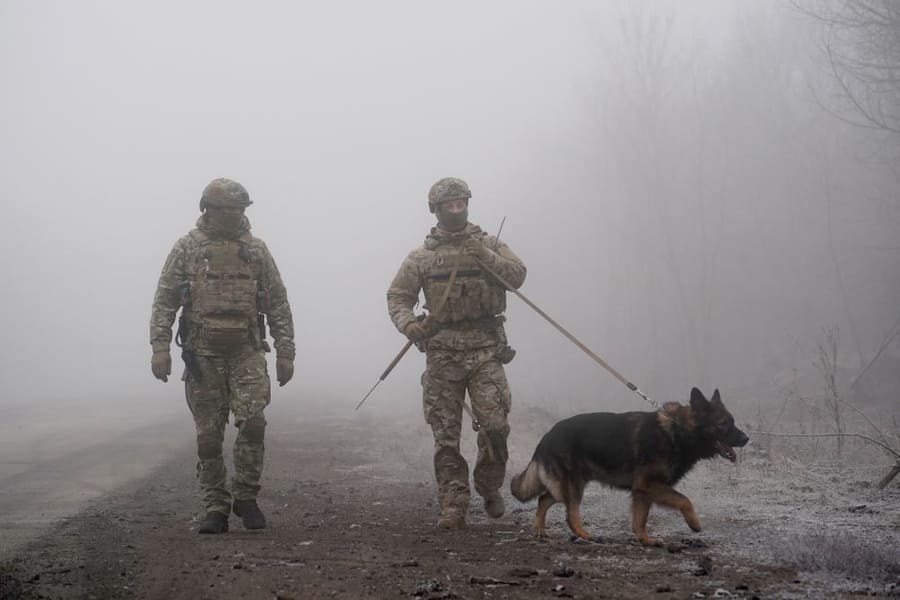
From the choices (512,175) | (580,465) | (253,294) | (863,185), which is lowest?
(580,465)

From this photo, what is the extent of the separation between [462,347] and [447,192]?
1145 mm

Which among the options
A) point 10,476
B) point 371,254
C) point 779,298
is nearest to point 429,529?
point 10,476

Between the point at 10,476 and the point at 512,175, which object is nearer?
the point at 10,476

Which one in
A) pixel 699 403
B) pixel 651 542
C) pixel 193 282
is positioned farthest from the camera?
pixel 193 282

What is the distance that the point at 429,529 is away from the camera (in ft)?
20.0

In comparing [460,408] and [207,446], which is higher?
[460,408]

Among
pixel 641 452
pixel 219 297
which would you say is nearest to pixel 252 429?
pixel 219 297

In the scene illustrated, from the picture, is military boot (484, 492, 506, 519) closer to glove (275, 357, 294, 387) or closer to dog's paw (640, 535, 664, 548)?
dog's paw (640, 535, 664, 548)

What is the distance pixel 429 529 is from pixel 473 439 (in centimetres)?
633

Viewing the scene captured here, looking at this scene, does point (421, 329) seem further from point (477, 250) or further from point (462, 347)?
point (477, 250)

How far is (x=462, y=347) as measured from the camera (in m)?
6.39

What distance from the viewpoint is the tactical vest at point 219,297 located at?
6234 mm

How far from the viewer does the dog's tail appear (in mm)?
5707

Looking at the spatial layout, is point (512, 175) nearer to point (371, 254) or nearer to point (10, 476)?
point (10, 476)
